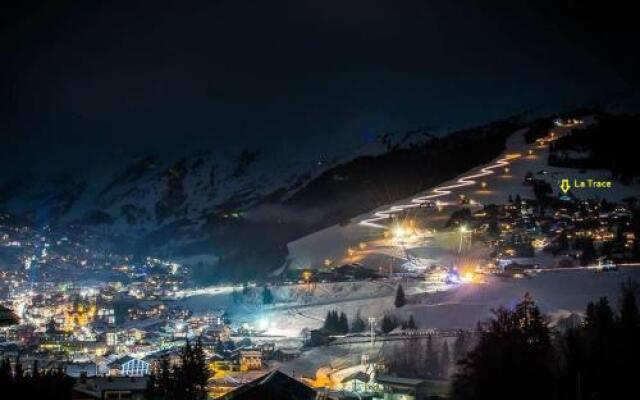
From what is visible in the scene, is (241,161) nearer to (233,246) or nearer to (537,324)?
(233,246)

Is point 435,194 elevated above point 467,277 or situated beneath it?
elevated above

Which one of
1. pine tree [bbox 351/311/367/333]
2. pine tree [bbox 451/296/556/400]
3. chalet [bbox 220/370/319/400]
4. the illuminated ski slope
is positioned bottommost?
chalet [bbox 220/370/319/400]

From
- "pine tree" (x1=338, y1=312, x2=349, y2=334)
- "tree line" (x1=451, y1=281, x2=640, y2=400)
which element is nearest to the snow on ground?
"pine tree" (x1=338, y1=312, x2=349, y2=334)

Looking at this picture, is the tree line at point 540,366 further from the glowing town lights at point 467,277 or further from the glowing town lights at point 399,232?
the glowing town lights at point 399,232

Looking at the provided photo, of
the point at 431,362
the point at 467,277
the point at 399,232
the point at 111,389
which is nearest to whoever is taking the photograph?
the point at 111,389

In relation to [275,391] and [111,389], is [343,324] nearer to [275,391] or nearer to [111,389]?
[111,389]

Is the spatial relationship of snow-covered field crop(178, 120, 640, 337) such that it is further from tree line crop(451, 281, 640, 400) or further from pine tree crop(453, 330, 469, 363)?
tree line crop(451, 281, 640, 400)

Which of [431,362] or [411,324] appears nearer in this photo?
[431,362]

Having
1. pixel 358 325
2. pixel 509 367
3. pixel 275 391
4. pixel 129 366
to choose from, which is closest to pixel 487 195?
pixel 358 325

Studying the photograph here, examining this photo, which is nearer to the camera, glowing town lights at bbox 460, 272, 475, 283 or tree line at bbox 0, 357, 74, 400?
tree line at bbox 0, 357, 74, 400

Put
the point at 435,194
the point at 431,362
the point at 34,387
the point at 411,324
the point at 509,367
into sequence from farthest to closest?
1. the point at 435,194
2. the point at 411,324
3. the point at 431,362
4. the point at 509,367
5. the point at 34,387

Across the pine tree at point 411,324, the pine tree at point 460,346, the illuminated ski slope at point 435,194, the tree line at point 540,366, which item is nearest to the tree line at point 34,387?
the tree line at point 540,366
